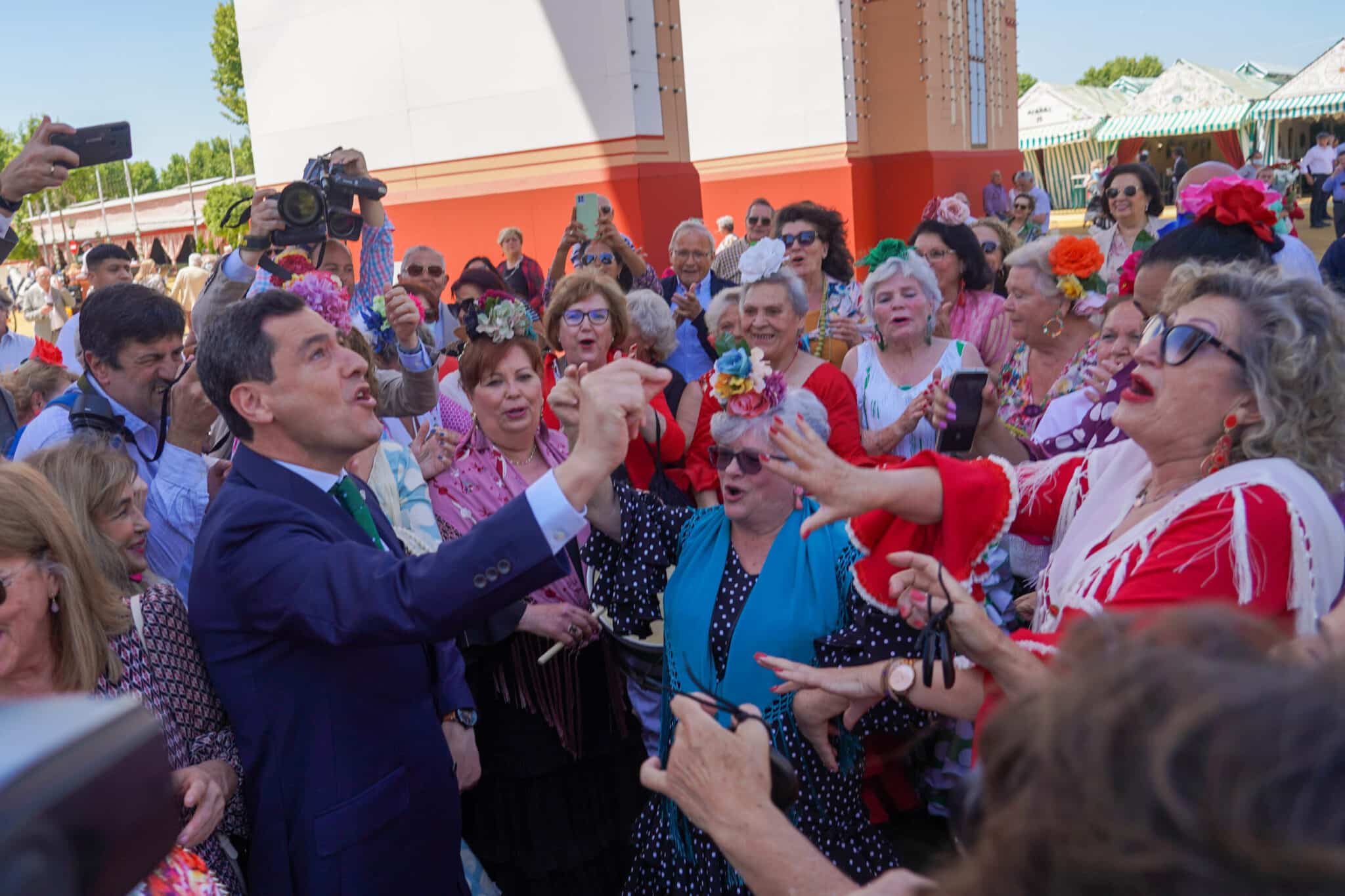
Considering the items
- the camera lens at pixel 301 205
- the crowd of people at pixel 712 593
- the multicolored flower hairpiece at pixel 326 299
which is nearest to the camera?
the crowd of people at pixel 712 593

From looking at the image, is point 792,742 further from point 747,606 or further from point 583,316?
point 583,316

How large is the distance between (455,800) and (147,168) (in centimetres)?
10807

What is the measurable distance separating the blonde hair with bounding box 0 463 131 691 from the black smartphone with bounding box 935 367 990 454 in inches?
108

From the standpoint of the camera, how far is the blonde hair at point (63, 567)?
6.90 feet

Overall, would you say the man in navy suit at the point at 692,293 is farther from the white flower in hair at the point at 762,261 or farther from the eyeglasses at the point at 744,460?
the eyeglasses at the point at 744,460

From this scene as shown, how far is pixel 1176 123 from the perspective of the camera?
1328 inches

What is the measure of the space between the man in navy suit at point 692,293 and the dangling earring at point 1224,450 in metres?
3.28

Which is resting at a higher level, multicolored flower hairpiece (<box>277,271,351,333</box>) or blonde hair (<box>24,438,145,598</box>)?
multicolored flower hairpiece (<box>277,271,351,333</box>)

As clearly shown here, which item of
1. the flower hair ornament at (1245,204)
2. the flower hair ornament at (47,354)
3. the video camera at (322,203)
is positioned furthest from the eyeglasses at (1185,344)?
the flower hair ornament at (47,354)

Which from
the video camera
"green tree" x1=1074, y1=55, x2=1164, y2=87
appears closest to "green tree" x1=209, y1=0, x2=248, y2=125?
the video camera

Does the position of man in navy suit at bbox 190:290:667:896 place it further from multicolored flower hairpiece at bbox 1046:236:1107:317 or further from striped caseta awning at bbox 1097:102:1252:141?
striped caseta awning at bbox 1097:102:1252:141

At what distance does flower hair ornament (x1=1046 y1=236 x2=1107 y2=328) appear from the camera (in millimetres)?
4316

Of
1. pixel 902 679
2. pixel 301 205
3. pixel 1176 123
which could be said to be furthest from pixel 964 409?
pixel 1176 123

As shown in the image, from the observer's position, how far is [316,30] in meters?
11.7
